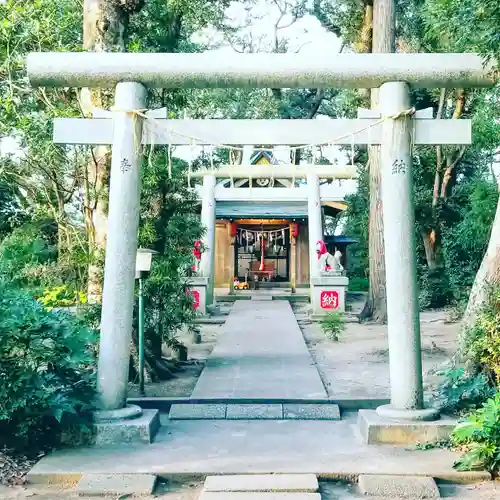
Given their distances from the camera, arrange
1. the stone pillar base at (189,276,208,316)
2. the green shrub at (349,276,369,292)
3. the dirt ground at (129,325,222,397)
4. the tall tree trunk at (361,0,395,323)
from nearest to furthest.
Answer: the dirt ground at (129,325,222,397) < the tall tree trunk at (361,0,395,323) < the stone pillar base at (189,276,208,316) < the green shrub at (349,276,369,292)

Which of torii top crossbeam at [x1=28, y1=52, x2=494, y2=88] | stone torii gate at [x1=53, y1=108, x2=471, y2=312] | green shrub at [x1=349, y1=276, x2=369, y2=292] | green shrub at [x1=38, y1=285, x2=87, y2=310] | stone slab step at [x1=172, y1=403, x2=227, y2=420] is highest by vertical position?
torii top crossbeam at [x1=28, y1=52, x2=494, y2=88]

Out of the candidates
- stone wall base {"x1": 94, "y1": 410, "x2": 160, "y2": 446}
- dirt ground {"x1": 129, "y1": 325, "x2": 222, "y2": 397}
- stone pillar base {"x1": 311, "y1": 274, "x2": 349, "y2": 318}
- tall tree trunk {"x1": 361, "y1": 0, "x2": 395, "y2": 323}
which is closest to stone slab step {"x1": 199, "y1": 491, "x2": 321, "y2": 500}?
stone wall base {"x1": 94, "y1": 410, "x2": 160, "y2": 446}

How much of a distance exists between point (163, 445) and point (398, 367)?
7.16 feet

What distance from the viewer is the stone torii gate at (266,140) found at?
18.9ft

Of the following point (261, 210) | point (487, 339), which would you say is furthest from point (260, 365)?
point (261, 210)

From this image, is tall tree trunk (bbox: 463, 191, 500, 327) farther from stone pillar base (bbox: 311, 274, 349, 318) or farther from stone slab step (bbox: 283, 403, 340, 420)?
stone pillar base (bbox: 311, 274, 349, 318)

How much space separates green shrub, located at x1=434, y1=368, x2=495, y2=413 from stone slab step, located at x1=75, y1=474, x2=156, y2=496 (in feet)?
9.64

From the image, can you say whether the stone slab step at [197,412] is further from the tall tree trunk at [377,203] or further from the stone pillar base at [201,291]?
the stone pillar base at [201,291]

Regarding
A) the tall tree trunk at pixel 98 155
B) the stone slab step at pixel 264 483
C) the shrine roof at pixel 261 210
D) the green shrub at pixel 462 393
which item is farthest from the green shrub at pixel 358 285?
the stone slab step at pixel 264 483

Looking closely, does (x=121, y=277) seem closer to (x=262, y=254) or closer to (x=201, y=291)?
(x=201, y=291)

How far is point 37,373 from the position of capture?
5.23m

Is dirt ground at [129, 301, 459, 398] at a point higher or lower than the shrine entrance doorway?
lower

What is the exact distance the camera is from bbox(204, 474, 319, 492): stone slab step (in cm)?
454

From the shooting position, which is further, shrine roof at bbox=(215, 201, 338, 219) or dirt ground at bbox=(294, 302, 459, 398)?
shrine roof at bbox=(215, 201, 338, 219)
